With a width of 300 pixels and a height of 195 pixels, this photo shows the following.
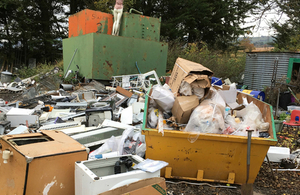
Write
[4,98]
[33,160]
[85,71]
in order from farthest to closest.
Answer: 1. [85,71]
2. [4,98]
3. [33,160]

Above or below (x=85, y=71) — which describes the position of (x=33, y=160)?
below

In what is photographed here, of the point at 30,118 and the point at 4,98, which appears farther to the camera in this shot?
the point at 4,98

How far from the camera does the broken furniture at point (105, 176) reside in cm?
169

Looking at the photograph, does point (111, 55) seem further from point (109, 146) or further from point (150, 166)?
point (150, 166)

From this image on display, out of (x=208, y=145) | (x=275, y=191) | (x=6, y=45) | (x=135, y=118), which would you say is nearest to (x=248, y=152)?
(x=208, y=145)

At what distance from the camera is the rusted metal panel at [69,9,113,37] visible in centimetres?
778

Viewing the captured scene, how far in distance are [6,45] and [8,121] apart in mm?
13520

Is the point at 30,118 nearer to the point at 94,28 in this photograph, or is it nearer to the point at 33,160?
the point at 33,160

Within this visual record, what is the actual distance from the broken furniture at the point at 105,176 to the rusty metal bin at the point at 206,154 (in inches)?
22.8

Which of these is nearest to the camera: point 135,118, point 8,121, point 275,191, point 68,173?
point 68,173

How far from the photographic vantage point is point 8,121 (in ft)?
14.3

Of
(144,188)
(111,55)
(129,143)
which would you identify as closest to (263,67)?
(111,55)

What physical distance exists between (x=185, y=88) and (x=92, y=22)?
5.87 m

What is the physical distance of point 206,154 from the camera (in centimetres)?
264
